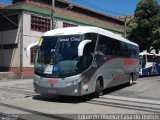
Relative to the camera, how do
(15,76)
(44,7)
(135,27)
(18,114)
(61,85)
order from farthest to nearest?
1. (135,27)
2. (44,7)
3. (15,76)
4. (61,85)
5. (18,114)

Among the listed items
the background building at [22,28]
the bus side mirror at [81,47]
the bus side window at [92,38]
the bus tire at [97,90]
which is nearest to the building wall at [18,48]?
the background building at [22,28]

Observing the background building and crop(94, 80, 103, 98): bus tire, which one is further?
the background building

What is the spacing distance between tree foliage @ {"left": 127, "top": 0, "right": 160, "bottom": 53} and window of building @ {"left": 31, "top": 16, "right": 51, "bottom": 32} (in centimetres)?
1186

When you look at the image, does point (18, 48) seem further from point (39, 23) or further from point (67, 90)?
point (67, 90)

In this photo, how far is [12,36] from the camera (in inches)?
1345

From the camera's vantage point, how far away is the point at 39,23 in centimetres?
3531

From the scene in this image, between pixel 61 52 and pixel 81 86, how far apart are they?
5.26 feet

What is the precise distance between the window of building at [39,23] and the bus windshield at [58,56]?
66.5 ft

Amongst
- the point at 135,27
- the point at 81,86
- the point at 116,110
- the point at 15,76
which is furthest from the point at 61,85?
the point at 135,27

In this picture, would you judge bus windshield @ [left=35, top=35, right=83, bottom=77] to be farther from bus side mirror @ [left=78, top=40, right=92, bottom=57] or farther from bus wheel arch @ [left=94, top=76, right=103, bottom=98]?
bus wheel arch @ [left=94, top=76, right=103, bottom=98]

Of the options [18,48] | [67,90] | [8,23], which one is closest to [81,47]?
[67,90]

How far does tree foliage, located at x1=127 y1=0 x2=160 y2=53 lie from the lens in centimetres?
4103

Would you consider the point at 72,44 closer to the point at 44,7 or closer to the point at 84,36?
the point at 84,36

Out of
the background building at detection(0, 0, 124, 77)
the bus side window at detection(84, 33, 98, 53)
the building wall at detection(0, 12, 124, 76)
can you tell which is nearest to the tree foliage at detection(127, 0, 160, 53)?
the background building at detection(0, 0, 124, 77)
